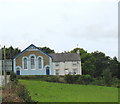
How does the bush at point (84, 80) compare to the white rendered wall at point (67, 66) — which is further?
the white rendered wall at point (67, 66)

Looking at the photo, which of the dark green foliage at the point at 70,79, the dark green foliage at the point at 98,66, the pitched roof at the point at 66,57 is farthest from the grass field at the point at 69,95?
the dark green foliage at the point at 98,66

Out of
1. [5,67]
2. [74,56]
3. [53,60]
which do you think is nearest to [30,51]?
[53,60]

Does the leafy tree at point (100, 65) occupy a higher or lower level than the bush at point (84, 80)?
higher

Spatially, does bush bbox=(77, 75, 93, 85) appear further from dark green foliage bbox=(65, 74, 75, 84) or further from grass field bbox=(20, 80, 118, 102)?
grass field bbox=(20, 80, 118, 102)

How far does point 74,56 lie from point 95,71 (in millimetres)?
8912

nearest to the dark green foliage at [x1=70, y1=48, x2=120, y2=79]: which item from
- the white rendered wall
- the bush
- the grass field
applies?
the white rendered wall

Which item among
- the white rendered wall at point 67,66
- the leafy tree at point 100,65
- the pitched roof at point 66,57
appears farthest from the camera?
the leafy tree at point 100,65

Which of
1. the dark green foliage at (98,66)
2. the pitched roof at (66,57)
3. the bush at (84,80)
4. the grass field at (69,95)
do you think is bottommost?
the grass field at (69,95)

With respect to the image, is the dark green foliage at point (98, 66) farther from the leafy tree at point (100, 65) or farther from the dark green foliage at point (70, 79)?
the dark green foliage at point (70, 79)

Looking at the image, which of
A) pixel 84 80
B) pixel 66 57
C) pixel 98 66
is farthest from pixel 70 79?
pixel 98 66

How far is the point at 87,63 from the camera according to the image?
62.9 m

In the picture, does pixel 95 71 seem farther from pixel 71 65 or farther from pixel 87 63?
pixel 71 65

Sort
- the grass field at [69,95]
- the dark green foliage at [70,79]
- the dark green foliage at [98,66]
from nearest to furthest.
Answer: the grass field at [69,95] → the dark green foliage at [70,79] → the dark green foliage at [98,66]

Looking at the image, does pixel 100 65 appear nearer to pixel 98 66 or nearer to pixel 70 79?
pixel 98 66
